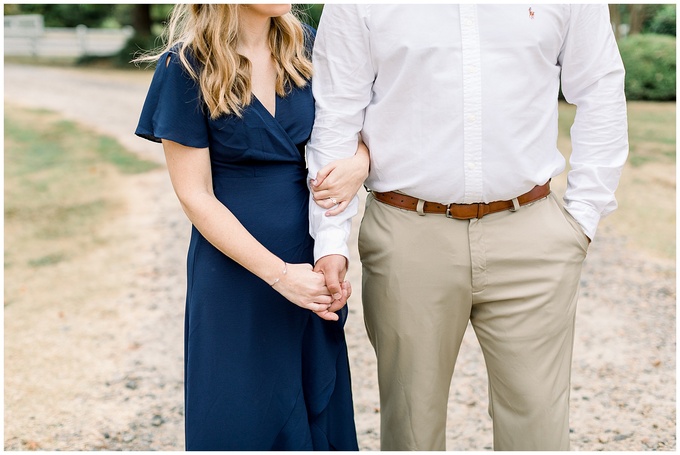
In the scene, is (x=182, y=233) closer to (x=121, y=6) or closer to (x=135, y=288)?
(x=135, y=288)

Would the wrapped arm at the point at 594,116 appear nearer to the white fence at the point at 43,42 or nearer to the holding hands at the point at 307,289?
the holding hands at the point at 307,289

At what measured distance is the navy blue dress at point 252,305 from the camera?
2.16m

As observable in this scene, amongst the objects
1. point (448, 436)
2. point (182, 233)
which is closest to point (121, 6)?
point (182, 233)

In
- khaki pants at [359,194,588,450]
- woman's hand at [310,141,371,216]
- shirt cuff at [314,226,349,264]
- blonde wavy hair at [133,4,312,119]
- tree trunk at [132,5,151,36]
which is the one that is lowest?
tree trunk at [132,5,151,36]

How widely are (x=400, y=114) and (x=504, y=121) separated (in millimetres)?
292

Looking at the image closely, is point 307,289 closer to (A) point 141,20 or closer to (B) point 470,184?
(B) point 470,184

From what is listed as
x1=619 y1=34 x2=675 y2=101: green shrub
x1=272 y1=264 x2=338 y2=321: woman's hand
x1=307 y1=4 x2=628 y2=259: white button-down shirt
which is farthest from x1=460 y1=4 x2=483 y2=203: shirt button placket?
x1=619 y1=34 x2=675 y2=101: green shrub

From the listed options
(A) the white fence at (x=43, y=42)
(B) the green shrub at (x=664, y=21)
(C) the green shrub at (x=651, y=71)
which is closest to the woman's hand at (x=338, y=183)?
(C) the green shrub at (x=651, y=71)

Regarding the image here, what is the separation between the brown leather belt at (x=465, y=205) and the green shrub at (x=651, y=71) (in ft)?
37.6

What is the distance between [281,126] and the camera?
223 cm

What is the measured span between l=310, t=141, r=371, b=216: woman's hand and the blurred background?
67 cm

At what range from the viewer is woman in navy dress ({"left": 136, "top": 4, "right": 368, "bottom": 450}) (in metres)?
2.11

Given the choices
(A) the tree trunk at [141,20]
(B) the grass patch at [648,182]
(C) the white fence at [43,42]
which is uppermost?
(B) the grass patch at [648,182]

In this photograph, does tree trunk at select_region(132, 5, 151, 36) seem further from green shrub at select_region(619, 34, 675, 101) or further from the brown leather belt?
the brown leather belt
